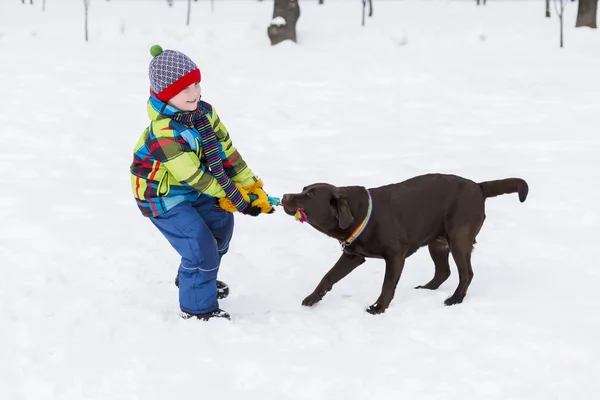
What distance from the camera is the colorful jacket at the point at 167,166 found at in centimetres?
404

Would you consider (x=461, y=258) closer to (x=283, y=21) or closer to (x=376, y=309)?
(x=376, y=309)

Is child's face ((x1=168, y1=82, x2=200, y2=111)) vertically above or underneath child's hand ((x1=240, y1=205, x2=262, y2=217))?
above

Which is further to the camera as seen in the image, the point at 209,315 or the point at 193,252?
the point at 209,315

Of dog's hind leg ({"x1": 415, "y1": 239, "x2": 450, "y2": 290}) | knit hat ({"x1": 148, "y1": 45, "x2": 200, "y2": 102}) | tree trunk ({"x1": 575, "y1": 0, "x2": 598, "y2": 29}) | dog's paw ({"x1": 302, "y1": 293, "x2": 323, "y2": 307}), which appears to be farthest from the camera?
tree trunk ({"x1": 575, "y1": 0, "x2": 598, "y2": 29})

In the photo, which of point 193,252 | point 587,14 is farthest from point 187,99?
point 587,14

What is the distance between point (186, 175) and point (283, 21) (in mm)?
11819

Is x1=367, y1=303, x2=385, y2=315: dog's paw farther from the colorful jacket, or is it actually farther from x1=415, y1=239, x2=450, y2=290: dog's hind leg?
the colorful jacket

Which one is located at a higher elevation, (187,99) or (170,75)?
(170,75)

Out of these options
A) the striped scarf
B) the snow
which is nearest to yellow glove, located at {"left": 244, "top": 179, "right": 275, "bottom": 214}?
the striped scarf

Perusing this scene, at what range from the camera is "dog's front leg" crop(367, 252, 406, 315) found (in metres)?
4.39

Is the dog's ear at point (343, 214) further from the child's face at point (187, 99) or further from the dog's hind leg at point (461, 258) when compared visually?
the child's face at point (187, 99)

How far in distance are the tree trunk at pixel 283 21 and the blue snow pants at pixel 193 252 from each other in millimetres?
11494

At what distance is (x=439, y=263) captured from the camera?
4.88 m

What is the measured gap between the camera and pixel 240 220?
249 inches
